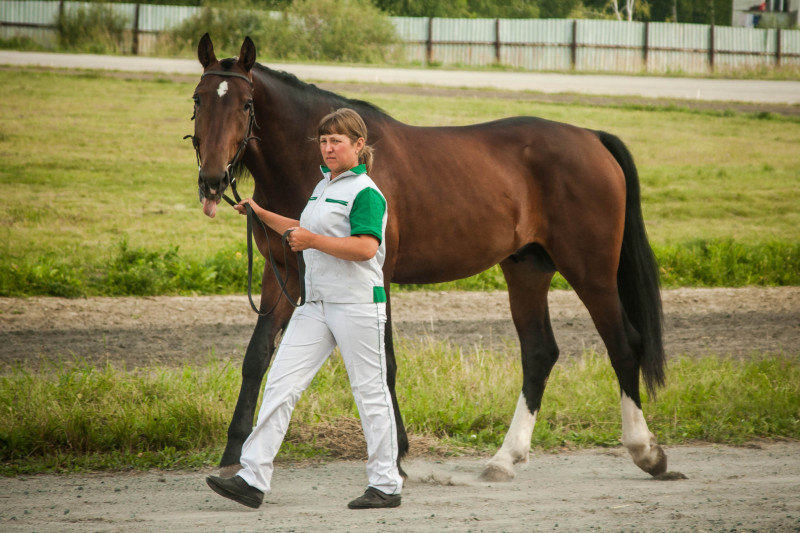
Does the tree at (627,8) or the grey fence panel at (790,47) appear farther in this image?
the tree at (627,8)

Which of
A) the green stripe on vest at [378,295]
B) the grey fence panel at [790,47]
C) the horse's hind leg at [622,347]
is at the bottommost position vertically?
the horse's hind leg at [622,347]

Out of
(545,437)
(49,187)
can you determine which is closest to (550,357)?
(545,437)

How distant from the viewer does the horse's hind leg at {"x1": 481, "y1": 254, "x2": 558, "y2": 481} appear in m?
5.13

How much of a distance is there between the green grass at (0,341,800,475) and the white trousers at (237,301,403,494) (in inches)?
41.9

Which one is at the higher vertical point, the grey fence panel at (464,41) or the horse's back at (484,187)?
the grey fence panel at (464,41)

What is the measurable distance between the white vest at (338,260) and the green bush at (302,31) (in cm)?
1701

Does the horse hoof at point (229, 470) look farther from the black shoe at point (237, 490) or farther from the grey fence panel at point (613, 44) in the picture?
the grey fence panel at point (613, 44)

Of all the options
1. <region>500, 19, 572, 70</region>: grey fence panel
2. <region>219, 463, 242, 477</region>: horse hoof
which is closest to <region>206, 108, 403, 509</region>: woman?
<region>219, 463, 242, 477</region>: horse hoof

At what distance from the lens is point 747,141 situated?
15.6m

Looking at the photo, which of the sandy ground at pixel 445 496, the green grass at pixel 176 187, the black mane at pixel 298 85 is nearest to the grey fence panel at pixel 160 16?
the green grass at pixel 176 187

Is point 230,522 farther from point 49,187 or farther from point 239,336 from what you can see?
point 49,187

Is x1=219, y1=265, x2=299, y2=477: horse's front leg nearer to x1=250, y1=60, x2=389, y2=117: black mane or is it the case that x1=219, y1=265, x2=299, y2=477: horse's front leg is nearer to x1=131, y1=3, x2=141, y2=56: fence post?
x1=250, y1=60, x2=389, y2=117: black mane

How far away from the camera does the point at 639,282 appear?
5316 millimetres

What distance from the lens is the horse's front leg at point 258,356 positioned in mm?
4504
